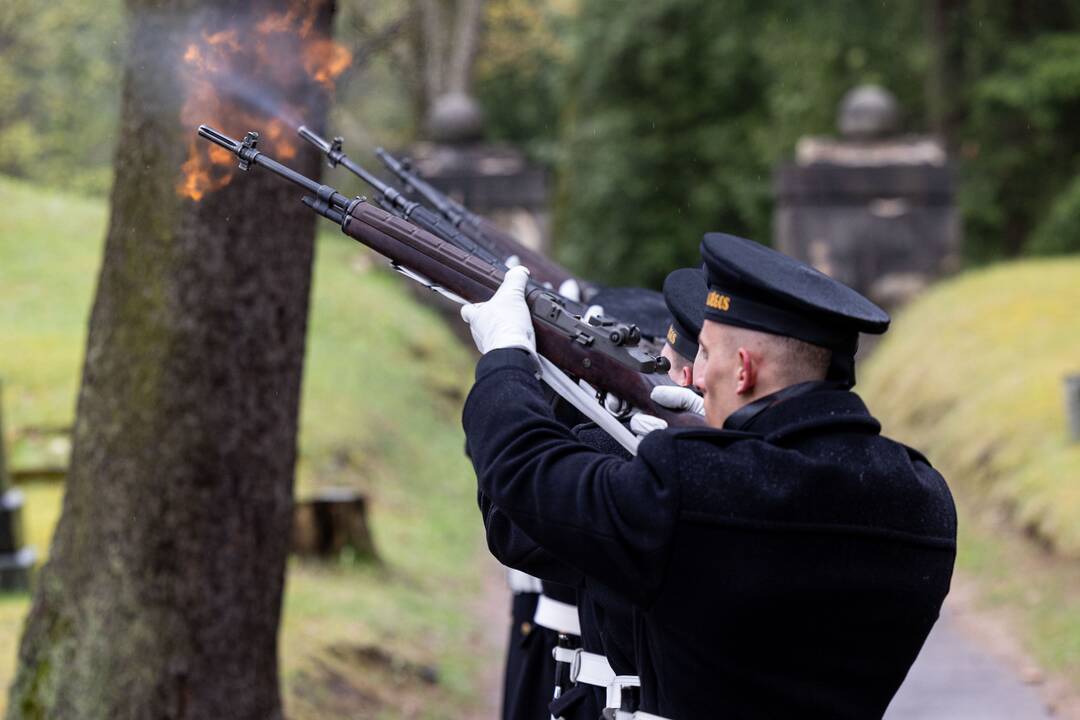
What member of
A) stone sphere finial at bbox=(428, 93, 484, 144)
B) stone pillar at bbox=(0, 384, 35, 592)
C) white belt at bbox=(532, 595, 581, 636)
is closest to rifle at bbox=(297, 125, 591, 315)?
white belt at bbox=(532, 595, 581, 636)

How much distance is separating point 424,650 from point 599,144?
2190 cm

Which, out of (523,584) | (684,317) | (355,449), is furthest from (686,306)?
(355,449)

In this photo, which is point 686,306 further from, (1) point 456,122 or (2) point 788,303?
(1) point 456,122

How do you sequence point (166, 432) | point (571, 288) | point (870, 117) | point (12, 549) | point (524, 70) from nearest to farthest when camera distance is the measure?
1. point (166, 432)
2. point (571, 288)
3. point (12, 549)
4. point (870, 117)
5. point (524, 70)

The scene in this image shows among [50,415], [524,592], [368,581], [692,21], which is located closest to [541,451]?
[524,592]

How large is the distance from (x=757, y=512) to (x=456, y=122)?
20393mm

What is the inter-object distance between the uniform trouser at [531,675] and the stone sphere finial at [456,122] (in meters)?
18.1

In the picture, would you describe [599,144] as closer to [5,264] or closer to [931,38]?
[931,38]

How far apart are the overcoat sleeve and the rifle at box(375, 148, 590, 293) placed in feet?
7.92

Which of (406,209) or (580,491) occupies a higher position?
(406,209)

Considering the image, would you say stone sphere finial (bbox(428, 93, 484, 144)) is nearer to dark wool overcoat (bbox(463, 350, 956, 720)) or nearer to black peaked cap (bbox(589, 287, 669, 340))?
black peaked cap (bbox(589, 287, 669, 340))

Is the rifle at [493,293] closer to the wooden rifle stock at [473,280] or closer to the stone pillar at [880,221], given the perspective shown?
the wooden rifle stock at [473,280]

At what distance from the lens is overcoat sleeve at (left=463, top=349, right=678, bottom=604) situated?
8.56 feet

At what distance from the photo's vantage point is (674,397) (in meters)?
3.20
